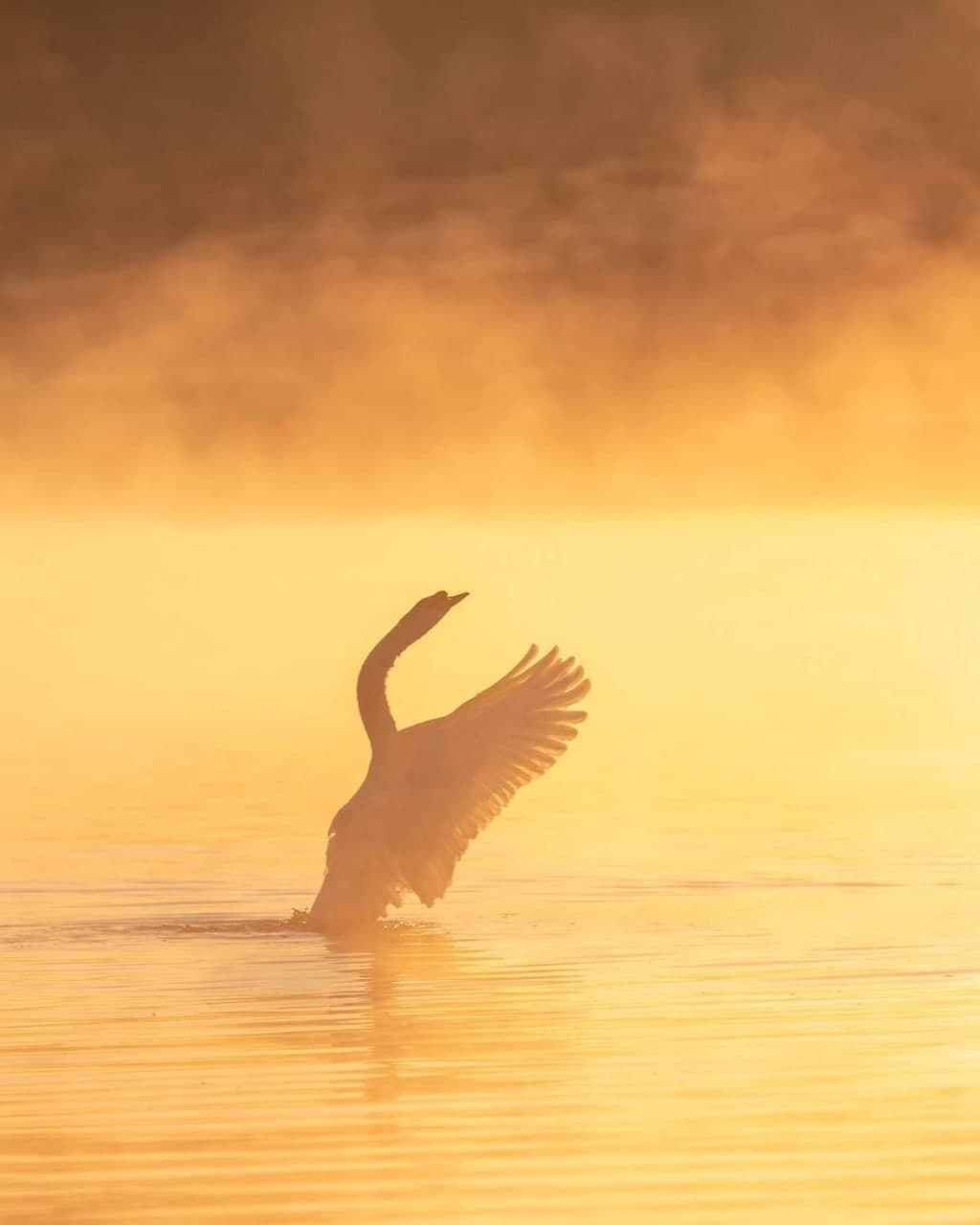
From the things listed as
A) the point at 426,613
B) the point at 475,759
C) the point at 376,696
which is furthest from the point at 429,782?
the point at 426,613

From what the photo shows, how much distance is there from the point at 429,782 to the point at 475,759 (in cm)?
35

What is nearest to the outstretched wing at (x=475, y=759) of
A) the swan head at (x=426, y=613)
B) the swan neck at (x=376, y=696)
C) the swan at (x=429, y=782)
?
the swan at (x=429, y=782)

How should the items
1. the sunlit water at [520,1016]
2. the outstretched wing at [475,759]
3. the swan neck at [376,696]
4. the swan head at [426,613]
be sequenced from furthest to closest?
the swan head at [426,613] < the swan neck at [376,696] < the outstretched wing at [475,759] < the sunlit water at [520,1016]

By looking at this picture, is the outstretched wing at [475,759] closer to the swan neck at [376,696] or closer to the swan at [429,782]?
the swan at [429,782]

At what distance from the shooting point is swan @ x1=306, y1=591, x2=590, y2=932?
1942 cm

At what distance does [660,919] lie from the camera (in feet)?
61.5

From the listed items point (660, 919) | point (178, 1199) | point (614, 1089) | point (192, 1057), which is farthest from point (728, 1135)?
point (660, 919)

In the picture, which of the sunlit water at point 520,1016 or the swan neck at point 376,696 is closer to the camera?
the sunlit water at point 520,1016

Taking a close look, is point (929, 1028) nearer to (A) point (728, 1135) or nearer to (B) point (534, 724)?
(A) point (728, 1135)

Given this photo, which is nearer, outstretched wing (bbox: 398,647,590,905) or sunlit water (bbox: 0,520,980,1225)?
sunlit water (bbox: 0,520,980,1225)

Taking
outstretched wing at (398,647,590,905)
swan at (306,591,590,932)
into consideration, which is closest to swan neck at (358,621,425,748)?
swan at (306,591,590,932)

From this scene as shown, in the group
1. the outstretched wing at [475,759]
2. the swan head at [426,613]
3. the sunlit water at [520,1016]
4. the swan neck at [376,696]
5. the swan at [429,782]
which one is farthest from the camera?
the swan head at [426,613]

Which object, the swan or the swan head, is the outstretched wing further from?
the swan head

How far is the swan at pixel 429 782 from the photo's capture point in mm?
19422
